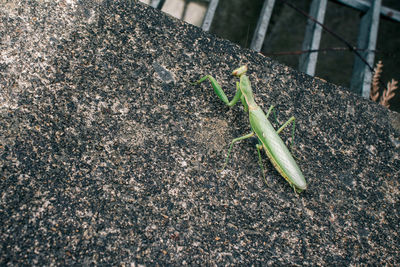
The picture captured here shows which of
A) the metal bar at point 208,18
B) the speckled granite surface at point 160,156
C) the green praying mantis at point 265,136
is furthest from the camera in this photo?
the metal bar at point 208,18

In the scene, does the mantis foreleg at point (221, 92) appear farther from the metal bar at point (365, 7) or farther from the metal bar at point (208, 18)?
the metal bar at point (365, 7)

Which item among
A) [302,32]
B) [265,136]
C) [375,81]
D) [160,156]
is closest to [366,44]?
[375,81]

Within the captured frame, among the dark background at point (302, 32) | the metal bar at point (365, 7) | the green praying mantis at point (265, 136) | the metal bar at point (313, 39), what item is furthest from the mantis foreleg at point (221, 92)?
the dark background at point (302, 32)

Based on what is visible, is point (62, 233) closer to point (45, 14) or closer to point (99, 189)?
point (99, 189)

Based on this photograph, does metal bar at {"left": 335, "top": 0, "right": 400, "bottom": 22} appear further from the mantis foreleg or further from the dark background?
the mantis foreleg

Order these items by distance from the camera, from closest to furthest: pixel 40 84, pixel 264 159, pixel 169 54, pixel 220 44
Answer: pixel 40 84, pixel 264 159, pixel 169 54, pixel 220 44

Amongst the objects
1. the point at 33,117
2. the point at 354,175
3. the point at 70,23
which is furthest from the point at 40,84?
the point at 354,175

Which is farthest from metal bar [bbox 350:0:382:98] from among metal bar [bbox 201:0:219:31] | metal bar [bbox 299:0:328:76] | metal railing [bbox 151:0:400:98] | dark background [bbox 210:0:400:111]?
dark background [bbox 210:0:400:111]

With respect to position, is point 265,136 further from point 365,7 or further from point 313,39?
point 365,7
